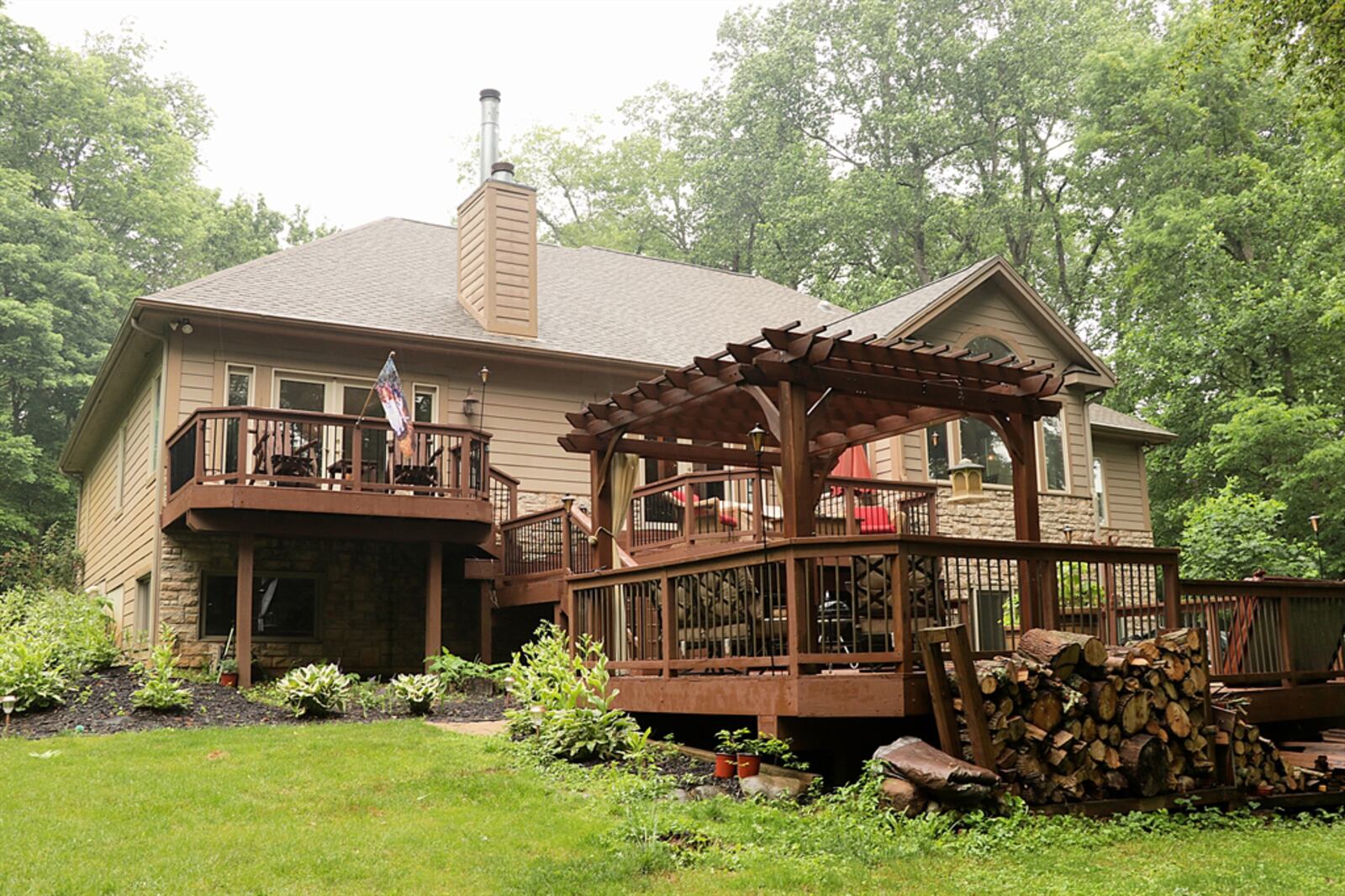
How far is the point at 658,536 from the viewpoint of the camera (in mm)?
14914

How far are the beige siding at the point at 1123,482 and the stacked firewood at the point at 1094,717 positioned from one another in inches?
567

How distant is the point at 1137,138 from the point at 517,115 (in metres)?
19.1

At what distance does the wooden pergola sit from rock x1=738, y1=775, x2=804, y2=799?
157 cm

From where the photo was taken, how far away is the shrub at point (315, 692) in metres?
10.7

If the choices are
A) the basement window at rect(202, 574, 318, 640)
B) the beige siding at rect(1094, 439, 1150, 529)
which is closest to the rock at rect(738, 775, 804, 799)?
the basement window at rect(202, 574, 318, 640)

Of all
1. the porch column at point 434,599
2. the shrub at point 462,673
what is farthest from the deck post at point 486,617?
the shrub at point 462,673

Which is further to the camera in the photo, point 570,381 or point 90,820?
point 570,381

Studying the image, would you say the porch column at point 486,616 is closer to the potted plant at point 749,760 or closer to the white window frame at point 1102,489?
the potted plant at point 749,760

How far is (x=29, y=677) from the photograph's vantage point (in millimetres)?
10711

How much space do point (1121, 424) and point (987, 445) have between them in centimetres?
450

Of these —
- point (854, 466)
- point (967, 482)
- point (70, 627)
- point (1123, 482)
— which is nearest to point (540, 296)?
point (854, 466)

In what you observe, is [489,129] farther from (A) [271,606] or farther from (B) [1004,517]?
(B) [1004,517]

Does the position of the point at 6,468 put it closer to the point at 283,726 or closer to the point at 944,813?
the point at 283,726

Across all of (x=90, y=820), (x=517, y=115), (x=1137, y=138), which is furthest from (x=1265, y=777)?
(x=517, y=115)
